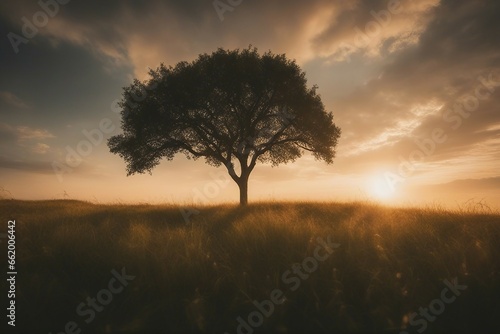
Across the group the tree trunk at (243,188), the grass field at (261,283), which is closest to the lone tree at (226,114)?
the tree trunk at (243,188)

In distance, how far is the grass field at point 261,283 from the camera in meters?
3.93

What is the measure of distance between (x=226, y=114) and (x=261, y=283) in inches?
705

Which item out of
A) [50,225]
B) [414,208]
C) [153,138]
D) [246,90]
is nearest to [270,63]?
[246,90]

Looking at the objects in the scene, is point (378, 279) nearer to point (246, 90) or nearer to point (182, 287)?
point (182, 287)

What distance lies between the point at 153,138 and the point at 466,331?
68.5 ft

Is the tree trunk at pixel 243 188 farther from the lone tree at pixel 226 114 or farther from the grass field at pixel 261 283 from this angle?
the grass field at pixel 261 283

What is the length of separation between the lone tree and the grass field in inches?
586

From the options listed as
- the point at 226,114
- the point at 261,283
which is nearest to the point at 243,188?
the point at 226,114

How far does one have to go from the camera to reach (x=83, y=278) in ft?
16.6

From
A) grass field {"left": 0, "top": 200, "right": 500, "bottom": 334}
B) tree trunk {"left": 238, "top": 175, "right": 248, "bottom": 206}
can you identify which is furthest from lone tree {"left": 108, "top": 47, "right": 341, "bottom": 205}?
grass field {"left": 0, "top": 200, "right": 500, "bottom": 334}

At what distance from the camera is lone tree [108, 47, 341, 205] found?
20.2 meters

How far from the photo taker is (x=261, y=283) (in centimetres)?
464

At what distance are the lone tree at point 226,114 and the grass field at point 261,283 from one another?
48.8ft

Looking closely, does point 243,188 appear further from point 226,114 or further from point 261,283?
point 261,283
